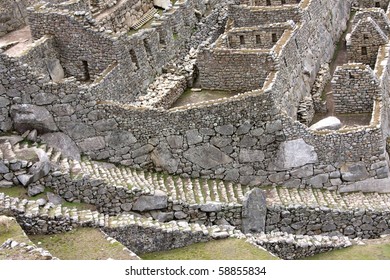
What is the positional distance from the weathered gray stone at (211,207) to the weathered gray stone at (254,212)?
0.81 meters

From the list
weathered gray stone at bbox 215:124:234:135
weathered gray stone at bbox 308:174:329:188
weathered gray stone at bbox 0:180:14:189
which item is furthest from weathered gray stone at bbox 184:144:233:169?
weathered gray stone at bbox 0:180:14:189

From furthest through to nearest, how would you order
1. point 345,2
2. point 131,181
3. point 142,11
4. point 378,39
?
point 345,2, point 142,11, point 378,39, point 131,181

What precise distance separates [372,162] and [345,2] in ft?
43.1

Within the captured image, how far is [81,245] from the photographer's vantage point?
3019 centimetres

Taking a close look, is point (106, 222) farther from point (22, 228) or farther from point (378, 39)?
point (378, 39)

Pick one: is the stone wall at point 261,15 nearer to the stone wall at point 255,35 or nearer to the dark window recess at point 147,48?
the stone wall at point 255,35

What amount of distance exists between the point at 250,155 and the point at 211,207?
8.99 ft

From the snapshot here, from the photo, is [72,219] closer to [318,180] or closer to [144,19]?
[318,180]

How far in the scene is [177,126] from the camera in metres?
34.7

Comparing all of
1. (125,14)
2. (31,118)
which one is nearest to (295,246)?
(31,118)

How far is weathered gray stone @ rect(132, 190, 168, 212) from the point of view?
32969 millimetres

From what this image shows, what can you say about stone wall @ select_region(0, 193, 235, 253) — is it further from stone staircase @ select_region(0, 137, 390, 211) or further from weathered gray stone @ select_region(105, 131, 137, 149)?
weathered gray stone @ select_region(105, 131, 137, 149)

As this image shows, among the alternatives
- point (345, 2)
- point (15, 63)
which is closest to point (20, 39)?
point (15, 63)

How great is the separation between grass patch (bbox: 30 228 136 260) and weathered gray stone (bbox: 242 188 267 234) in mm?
5252
